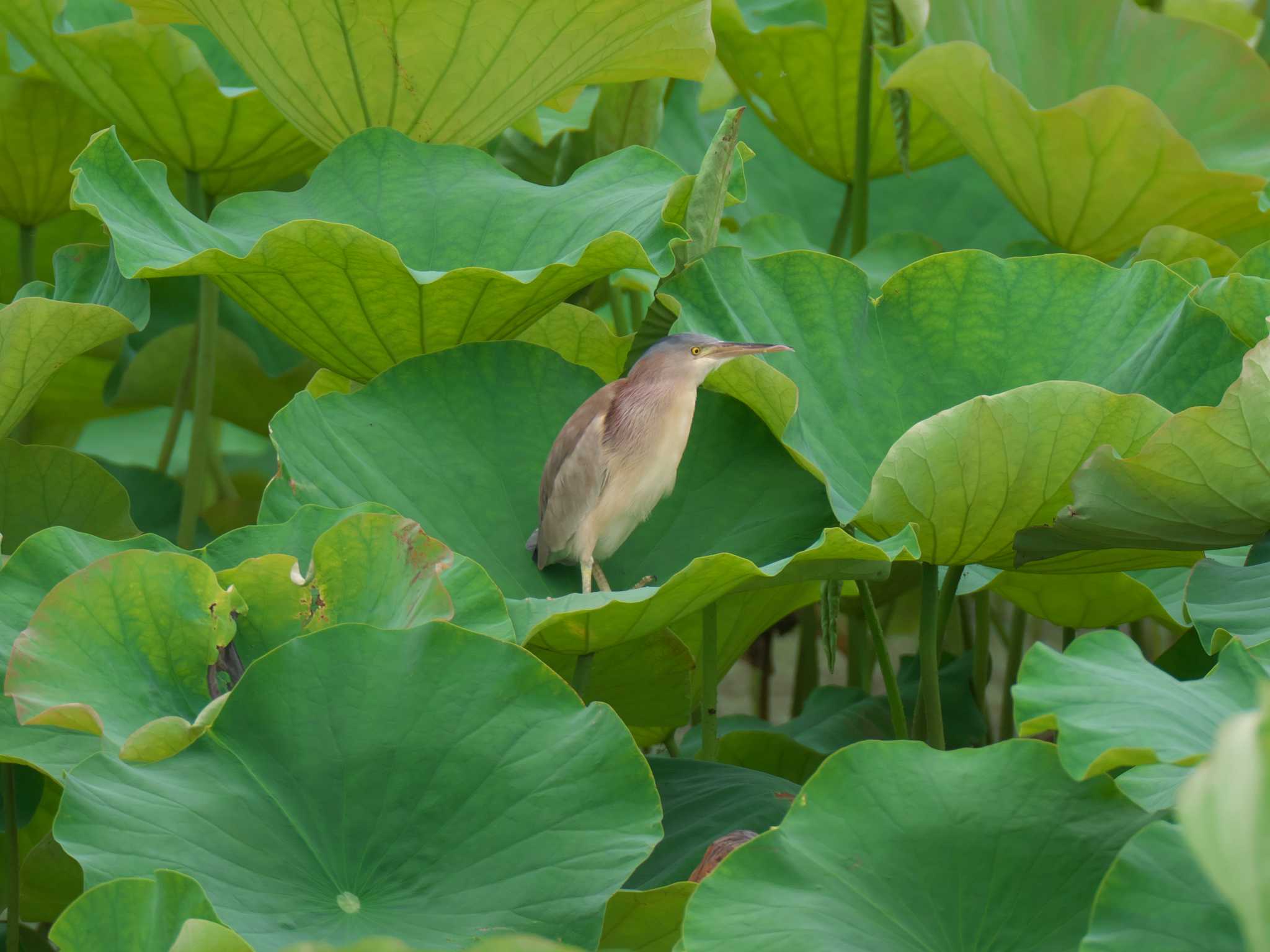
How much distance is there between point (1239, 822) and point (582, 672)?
2.50 feet

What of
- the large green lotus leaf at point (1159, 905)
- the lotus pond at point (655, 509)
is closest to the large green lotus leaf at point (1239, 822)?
the lotus pond at point (655, 509)

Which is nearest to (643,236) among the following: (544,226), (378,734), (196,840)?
(544,226)

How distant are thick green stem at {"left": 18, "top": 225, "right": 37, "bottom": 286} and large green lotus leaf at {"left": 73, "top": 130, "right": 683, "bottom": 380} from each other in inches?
18.4

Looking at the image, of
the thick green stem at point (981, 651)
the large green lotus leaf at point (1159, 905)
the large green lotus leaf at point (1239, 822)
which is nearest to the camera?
the large green lotus leaf at point (1239, 822)

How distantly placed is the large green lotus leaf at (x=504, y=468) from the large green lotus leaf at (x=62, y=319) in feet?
0.70

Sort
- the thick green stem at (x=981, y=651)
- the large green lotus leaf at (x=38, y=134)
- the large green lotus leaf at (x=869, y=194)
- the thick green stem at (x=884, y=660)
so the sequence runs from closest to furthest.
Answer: the thick green stem at (x=884, y=660) < the large green lotus leaf at (x=38, y=134) < the thick green stem at (x=981, y=651) < the large green lotus leaf at (x=869, y=194)

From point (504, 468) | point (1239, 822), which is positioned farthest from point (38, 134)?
point (1239, 822)

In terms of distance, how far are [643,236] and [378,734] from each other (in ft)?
1.79

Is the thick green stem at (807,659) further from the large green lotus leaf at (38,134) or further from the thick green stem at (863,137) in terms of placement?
the large green lotus leaf at (38,134)

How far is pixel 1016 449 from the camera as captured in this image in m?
1.05

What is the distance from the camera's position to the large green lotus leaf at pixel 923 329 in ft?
4.07

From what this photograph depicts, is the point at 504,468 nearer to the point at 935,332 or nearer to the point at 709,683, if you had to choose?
the point at 709,683

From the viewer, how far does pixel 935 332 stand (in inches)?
51.3

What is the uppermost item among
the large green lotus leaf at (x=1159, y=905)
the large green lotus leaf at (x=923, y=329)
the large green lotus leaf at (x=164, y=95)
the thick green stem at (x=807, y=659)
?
the large green lotus leaf at (x=164, y=95)
